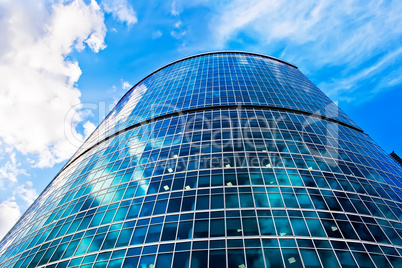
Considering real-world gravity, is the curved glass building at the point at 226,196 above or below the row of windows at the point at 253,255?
above

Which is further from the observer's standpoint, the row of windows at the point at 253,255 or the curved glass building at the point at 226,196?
the curved glass building at the point at 226,196

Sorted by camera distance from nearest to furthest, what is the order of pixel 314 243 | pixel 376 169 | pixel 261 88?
pixel 314 243
pixel 376 169
pixel 261 88

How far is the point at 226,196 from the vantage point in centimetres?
2242

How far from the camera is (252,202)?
850 inches

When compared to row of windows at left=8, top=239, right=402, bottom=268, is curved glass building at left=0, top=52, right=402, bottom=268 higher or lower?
higher

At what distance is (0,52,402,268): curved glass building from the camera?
60.2 feet

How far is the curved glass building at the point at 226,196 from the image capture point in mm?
18344

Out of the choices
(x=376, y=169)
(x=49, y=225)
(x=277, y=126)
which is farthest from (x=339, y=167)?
(x=49, y=225)

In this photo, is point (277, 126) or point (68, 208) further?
point (277, 126)

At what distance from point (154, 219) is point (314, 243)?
13.3 m

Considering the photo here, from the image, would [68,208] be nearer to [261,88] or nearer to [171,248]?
[171,248]

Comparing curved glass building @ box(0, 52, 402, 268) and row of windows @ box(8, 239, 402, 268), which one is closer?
row of windows @ box(8, 239, 402, 268)

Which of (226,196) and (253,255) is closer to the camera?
(253,255)

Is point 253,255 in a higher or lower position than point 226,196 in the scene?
lower
